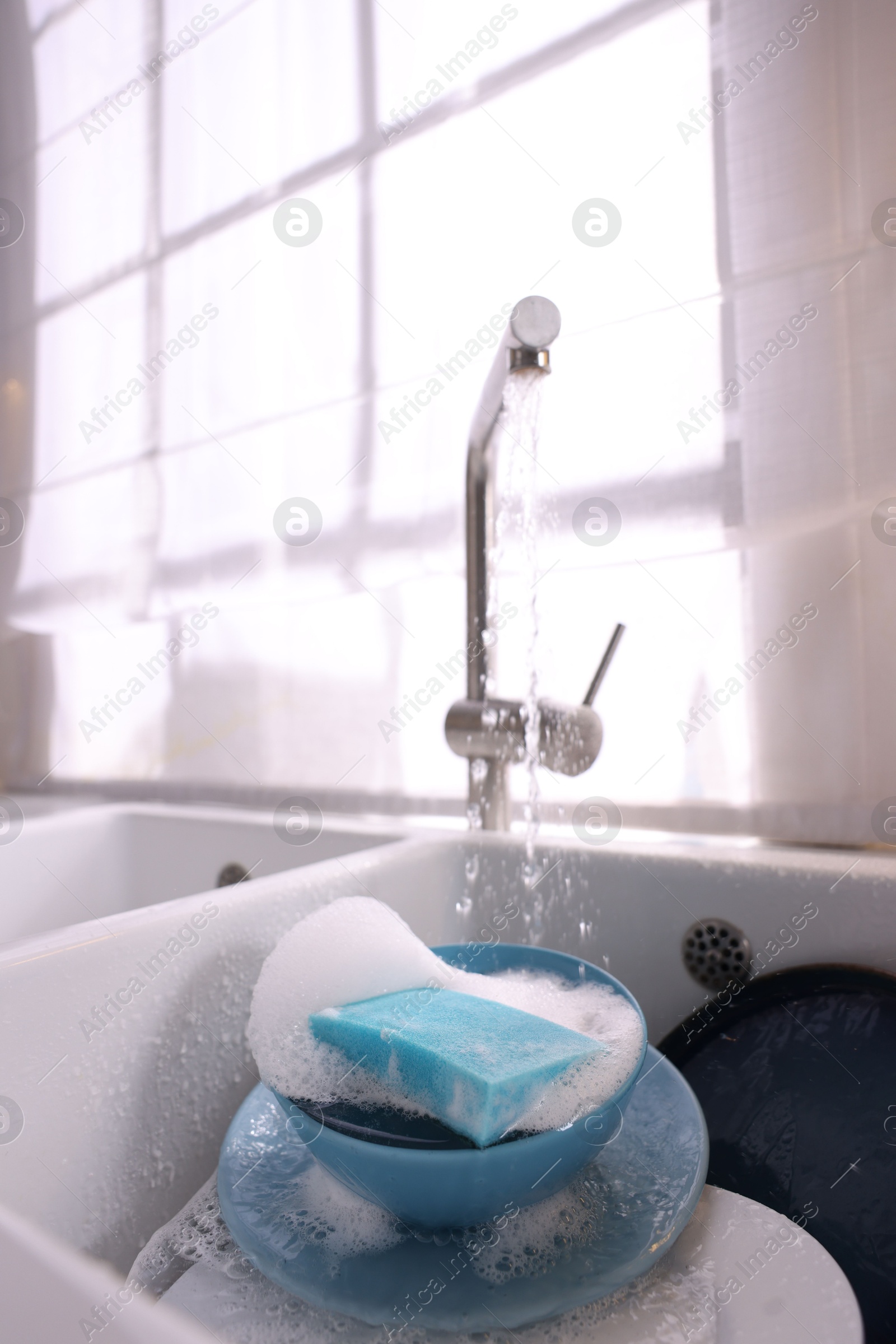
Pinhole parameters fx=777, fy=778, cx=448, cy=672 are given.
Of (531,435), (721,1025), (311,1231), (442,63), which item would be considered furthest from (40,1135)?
(442,63)

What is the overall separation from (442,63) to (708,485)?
59 centimetres

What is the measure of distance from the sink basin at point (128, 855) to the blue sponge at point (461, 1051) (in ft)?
1.29

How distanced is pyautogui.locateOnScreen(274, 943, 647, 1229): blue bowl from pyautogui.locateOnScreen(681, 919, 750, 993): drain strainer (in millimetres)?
246

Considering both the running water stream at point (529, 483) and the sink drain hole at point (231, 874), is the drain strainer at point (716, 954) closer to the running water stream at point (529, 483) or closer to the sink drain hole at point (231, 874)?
the running water stream at point (529, 483)

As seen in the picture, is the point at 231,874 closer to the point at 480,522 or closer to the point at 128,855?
the point at 128,855

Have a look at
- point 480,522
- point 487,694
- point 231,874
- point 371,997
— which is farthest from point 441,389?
point 371,997

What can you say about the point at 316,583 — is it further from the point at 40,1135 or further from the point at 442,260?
the point at 40,1135

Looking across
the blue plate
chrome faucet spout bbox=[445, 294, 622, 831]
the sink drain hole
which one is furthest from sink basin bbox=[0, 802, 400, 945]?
the blue plate

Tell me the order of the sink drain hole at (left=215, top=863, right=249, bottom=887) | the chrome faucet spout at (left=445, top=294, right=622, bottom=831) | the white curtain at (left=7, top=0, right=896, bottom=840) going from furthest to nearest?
1. the sink drain hole at (left=215, top=863, right=249, bottom=887)
2. the white curtain at (left=7, top=0, right=896, bottom=840)
3. the chrome faucet spout at (left=445, top=294, right=622, bottom=831)

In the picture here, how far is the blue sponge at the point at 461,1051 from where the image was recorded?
258 millimetres

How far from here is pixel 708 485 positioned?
693 millimetres

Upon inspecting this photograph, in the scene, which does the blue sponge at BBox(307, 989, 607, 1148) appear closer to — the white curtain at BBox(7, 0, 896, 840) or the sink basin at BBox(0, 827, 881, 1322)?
the sink basin at BBox(0, 827, 881, 1322)

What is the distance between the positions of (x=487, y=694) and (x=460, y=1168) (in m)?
0.39

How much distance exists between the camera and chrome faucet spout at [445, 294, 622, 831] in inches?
19.3
